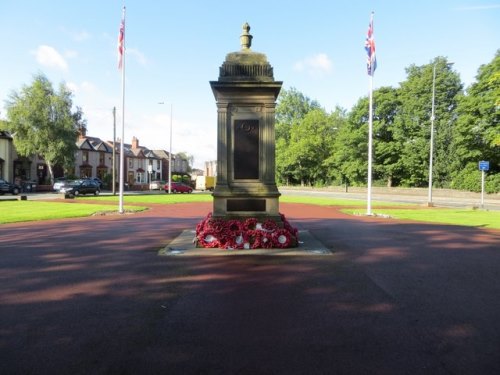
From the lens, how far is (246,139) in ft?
37.3

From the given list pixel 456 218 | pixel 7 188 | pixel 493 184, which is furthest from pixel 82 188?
pixel 493 184

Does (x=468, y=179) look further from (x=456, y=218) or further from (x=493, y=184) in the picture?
(x=456, y=218)

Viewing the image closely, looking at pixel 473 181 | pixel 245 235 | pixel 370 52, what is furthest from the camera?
pixel 473 181

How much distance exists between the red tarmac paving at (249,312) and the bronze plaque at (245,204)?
78.4 inches

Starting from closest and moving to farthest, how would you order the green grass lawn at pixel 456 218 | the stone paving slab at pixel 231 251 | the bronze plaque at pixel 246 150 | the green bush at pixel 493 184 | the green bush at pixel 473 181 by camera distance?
the stone paving slab at pixel 231 251 < the bronze plaque at pixel 246 150 < the green grass lawn at pixel 456 218 < the green bush at pixel 493 184 < the green bush at pixel 473 181

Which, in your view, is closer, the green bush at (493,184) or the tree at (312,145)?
the green bush at (493,184)

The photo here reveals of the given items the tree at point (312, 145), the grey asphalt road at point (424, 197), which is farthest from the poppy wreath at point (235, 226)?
the tree at point (312, 145)

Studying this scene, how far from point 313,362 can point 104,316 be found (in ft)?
9.46

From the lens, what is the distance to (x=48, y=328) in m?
4.89

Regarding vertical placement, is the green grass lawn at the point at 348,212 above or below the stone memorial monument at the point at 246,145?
below

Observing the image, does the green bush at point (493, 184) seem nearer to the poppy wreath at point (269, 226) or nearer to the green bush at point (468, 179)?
the green bush at point (468, 179)

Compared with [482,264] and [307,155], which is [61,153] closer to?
[307,155]

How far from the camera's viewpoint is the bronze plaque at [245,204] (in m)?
11.1

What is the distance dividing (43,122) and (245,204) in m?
49.5
